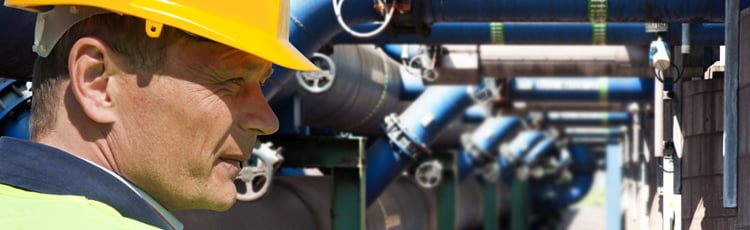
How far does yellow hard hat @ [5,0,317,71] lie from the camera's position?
1731 millimetres

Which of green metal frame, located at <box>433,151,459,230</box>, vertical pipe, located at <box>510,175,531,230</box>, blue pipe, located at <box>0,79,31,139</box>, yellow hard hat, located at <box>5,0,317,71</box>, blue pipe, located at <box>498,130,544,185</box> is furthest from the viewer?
vertical pipe, located at <box>510,175,531,230</box>

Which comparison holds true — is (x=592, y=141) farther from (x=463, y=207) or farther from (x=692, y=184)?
(x=692, y=184)

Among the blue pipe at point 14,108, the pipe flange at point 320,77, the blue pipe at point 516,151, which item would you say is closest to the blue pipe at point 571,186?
the blue pipe at point 516,151

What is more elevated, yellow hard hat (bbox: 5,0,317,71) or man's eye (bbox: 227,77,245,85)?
yellow hard hat (bbox: 5,0,317,71)

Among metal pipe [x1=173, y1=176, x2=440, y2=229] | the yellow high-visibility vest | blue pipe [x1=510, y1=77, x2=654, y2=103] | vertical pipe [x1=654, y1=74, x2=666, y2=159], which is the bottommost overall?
metal pipe [x1=173, y1=176, x2=440, y2=229]

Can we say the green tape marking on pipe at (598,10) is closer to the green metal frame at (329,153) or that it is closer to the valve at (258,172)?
the valve at (258,172)

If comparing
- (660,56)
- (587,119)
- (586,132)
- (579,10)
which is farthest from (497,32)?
(586,132)

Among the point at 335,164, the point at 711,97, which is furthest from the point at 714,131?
the point at 335,164

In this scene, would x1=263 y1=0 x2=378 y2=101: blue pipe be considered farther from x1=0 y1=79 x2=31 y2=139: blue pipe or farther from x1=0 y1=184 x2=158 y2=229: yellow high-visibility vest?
x1=0 y1=184 x2=158 y2=229: yellow high-visibility vest

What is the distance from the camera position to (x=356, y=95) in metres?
11.8

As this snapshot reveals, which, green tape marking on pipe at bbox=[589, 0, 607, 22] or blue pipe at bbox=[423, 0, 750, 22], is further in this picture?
green tape marking on pipe at bbox=[589, 0, 607, 22]

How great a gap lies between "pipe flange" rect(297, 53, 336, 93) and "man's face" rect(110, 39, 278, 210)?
25.0 feet

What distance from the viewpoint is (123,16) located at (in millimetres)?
1802

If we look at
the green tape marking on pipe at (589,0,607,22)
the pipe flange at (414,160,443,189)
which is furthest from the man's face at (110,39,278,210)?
the pipe flange at (414,160,443,189)
